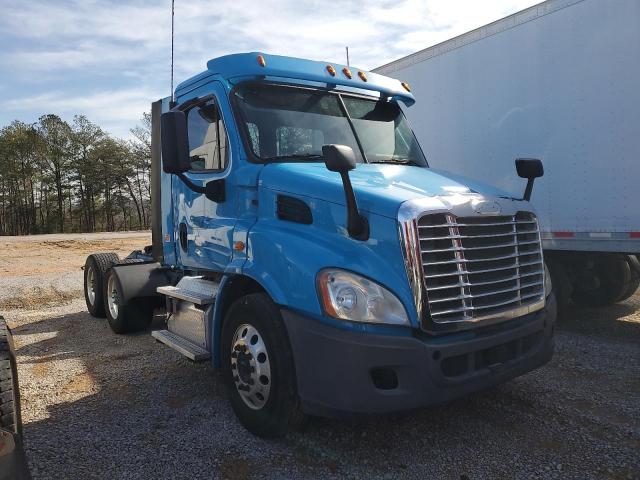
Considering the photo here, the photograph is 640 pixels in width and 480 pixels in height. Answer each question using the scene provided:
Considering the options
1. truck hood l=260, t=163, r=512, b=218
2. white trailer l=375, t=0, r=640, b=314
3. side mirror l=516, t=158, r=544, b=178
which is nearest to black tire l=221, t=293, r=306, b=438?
truck hood l=260, t=163, r=512, b=218

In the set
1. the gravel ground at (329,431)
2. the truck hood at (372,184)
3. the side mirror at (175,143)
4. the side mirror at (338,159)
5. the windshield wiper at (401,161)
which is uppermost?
the side mirror at (175,143)

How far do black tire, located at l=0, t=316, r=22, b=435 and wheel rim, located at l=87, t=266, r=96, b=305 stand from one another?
168 inches

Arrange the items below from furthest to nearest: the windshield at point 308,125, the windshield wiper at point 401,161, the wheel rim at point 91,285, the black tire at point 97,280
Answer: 1. the wheel rim at point 91,285
2. the black tire at point 97,280
3. the windshield wiper at point 401,161
4. the windshield at point 308,125

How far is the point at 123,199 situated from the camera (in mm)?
54875

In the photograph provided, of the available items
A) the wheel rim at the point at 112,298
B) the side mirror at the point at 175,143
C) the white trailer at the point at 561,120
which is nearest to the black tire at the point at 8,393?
the side mirror at the point at 175,143

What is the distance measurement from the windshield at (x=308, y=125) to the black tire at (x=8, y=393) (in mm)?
2088

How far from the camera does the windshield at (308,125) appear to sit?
12.4 ft

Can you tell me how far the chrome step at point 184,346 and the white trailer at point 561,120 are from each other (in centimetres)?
430

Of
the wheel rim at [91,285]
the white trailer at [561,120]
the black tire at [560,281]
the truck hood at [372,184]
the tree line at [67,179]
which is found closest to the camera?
the truck hood at [372,184]

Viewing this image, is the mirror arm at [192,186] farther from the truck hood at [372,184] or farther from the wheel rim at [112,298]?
the wheel rim at [112,298]

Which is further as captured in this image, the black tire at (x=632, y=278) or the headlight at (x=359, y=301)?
the black tire at (x=632, y=278)

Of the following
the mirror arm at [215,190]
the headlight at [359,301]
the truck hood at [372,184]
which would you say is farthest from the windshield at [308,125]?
the headlight at [359,301]

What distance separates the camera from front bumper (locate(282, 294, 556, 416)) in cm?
271

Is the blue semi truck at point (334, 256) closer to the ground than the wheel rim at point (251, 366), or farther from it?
farther from it
